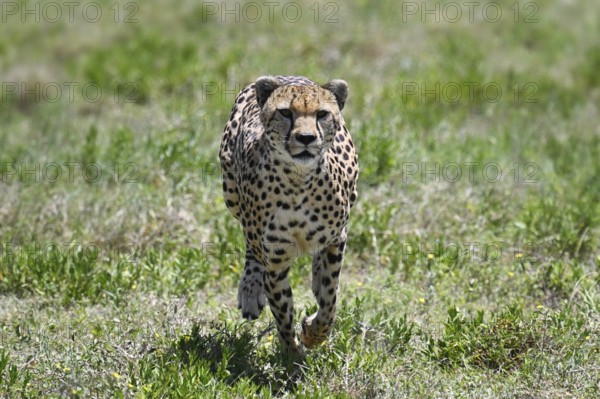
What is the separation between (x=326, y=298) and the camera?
5496mm

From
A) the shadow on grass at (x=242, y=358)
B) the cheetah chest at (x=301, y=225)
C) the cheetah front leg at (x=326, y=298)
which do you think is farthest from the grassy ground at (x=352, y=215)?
the cheetah chest at (x=301, y=225)

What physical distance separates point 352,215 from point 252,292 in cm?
155

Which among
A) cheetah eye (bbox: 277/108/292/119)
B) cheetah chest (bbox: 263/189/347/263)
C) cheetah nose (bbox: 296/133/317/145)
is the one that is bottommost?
cheetah chest (bbox: 263/189/347/263)

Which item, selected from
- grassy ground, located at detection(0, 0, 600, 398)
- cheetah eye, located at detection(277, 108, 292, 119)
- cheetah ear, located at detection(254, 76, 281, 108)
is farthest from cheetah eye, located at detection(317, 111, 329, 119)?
grassy ground, located at detection(0, 0, 600, 398)

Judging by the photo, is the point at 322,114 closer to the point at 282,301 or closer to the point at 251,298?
the point at 282,301

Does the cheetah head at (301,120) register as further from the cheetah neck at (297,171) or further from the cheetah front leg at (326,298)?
the cheetah front leg at (326,298)

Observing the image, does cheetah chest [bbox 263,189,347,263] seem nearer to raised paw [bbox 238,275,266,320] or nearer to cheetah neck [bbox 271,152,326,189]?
cheetah neck [bbox 271,152,326,189]

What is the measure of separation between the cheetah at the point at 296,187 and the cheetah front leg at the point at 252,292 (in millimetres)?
499

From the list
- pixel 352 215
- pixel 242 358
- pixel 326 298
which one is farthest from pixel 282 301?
pixel 352 215

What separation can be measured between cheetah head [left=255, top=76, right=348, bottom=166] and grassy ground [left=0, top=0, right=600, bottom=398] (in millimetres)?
1120

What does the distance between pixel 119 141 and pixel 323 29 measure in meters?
3.88

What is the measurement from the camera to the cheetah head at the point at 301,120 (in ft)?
16.2

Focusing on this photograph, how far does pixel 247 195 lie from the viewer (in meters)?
5.50

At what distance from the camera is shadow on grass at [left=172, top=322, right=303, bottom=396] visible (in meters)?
5.43
